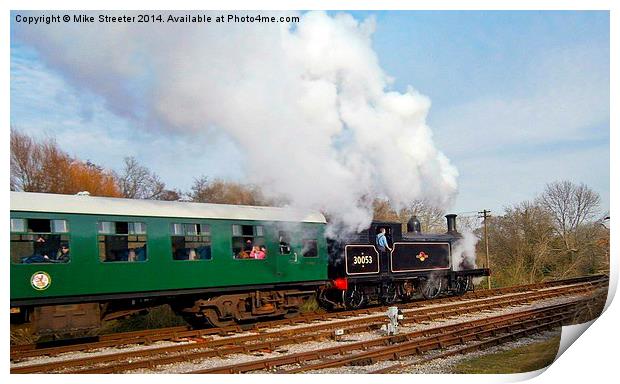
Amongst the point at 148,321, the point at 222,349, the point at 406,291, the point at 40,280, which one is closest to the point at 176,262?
the point at 222,349

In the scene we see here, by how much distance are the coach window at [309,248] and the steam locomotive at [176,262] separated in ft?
0.07

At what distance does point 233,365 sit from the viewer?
7.31 meters

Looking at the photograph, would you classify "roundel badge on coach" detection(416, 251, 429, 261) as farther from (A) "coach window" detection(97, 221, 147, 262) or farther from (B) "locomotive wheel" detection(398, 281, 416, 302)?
(A) "coach window" detection(97, 221, 147, 262)

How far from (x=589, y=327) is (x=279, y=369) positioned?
434cm

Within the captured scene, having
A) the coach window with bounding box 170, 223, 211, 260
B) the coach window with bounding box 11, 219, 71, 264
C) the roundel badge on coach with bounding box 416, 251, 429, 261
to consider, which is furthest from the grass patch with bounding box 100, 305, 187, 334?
the roundel badge on coach with bounding box 416, 251, 429, 261

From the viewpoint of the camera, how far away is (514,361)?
312 inches

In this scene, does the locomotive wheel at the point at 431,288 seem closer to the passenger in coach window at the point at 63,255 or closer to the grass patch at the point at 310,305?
the grass patch at the point at 310,305

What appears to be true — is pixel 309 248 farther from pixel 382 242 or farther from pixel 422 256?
pixel 422 256

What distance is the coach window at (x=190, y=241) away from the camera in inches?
386

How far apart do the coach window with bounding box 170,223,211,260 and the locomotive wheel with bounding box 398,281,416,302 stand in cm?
634

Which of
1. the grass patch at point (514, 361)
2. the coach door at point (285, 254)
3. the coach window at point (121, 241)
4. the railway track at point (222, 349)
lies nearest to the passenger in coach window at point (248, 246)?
the coach door at point (285, 254)

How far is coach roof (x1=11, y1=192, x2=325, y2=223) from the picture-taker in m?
8.47
